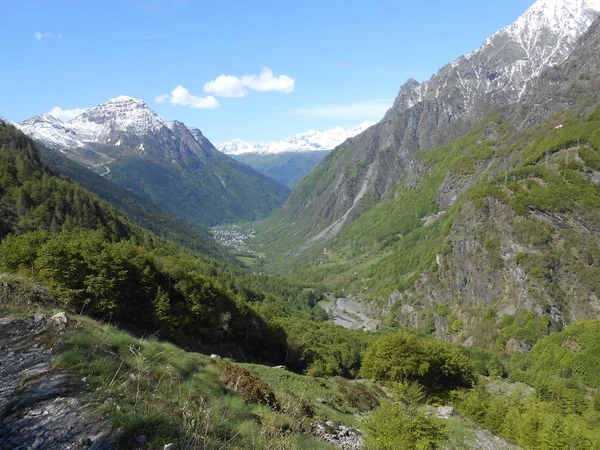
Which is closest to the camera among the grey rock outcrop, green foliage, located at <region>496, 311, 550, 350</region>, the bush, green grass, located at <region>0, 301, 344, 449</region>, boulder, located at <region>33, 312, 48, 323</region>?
the grey rock outcrop

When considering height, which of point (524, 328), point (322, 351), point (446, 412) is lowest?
point (524, 328)

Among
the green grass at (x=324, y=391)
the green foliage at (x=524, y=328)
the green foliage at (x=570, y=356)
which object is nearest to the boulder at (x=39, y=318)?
the green grass at (x=324, y=391)

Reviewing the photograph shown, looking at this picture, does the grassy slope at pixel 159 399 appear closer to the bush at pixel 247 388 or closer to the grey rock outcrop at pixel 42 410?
the grey rock outcrop at pixel 42 410

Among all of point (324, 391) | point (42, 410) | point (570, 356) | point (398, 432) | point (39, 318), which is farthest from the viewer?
point (570, 356)

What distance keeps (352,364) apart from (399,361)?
24016 millimetres

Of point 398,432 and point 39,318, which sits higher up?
point 39,318

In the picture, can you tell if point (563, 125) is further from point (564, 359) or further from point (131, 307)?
point (131, 307)

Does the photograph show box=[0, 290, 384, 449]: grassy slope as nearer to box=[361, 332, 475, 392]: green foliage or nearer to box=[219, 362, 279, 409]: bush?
box=[219, 362, 279, 409]: bush

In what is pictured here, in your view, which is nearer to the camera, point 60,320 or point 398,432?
point 60,320

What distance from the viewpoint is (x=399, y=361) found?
65.5 m

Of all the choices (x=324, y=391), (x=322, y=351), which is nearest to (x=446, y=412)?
(x=324, y=391)

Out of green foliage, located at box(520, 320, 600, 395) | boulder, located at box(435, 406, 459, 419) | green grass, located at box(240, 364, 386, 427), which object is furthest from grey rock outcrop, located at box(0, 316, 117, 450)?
green foliage, located at box(520, 320, 600, 395)

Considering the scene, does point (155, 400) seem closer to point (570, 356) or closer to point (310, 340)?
point (310, 340)

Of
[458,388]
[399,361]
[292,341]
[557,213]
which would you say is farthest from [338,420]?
[557,213]
